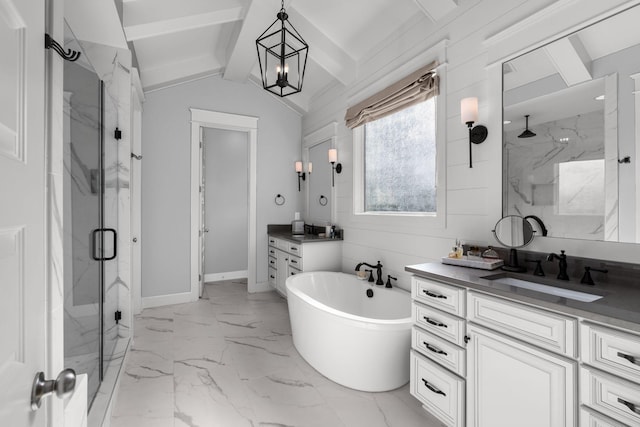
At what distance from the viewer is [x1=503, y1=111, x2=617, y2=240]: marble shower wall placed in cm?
155

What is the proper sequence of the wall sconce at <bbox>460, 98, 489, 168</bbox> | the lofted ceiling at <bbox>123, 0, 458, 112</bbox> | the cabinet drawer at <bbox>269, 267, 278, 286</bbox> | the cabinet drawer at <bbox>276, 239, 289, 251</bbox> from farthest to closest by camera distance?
the cabinet drawer at <bbox>269, 267, 278, 286</bbox>
the cabinet drawer at <bbox>276, 239, 289, 251</bbox>
the lofted ceiling at <bbox>123, 0, 458, 112</bbox>
the wall sconce at <bbox>460, 98, 489, 168</bbox>

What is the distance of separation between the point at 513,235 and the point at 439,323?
2.36 feet

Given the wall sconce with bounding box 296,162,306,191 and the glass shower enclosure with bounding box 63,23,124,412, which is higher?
the wall sconce with bounding box 296,162,306,191

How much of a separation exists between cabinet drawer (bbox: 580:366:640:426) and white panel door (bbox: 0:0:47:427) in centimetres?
163

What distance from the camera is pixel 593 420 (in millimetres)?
1118

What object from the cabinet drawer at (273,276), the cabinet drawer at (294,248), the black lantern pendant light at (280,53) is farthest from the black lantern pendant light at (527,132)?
the cabinet drawer at (273,276)

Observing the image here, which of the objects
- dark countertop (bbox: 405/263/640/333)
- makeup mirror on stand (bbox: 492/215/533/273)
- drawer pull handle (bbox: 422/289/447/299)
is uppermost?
makeup mirror on stand (bbox: 492/215/533/273)

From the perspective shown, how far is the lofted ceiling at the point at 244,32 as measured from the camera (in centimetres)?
273

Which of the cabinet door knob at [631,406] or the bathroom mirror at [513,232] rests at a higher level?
the bathroom mirror at [513,232]

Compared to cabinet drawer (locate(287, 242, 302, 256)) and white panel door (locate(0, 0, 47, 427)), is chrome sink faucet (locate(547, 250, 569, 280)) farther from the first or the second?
cabinet drawer (locate(287, 242, 302, 256))

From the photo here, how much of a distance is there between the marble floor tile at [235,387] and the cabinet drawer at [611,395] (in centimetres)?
95

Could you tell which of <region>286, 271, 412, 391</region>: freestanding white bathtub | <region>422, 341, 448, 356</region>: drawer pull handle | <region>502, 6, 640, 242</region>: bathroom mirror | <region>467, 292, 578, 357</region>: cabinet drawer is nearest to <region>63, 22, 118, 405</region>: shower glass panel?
<region>286, 271, 412, 391</region>: freestanding white bathtub

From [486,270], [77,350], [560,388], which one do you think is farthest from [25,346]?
[486,270]

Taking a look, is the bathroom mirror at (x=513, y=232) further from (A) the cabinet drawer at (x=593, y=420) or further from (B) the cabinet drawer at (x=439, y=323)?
(A) the cabinet drawer at (x=593, y=420)
